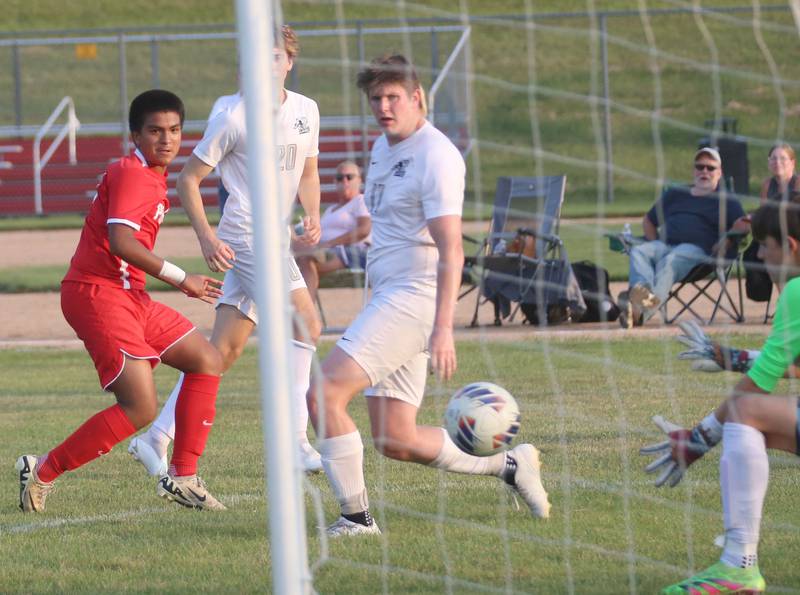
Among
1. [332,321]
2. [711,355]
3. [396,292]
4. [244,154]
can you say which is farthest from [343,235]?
[711,355]

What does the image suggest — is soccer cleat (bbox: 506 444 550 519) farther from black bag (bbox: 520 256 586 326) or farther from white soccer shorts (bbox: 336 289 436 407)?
black bag (bbox: 520 256 586 326)

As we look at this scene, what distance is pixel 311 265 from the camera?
40.1 ft

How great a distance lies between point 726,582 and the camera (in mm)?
4645

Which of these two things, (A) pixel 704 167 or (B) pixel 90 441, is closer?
(B) pixel 90 441

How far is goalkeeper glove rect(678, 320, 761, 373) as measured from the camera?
4996 mm

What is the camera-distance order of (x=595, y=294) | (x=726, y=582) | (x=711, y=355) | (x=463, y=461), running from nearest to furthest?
(x=726, y=582) → (x=711, y=355) → (x=463, y=461) → (x=595, y=294)

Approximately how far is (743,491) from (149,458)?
10.2 ft

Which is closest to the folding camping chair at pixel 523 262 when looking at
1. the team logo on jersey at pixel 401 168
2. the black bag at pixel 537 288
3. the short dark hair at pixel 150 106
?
the black bag at pixel 537 288

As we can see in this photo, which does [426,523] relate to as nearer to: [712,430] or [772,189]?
[712,430]

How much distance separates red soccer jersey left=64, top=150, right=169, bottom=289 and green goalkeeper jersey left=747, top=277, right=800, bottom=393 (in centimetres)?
275

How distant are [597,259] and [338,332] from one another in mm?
5588

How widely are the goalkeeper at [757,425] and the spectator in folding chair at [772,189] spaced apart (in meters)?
5.64

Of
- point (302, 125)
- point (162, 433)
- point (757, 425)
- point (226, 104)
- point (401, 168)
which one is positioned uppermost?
point (226, 104)

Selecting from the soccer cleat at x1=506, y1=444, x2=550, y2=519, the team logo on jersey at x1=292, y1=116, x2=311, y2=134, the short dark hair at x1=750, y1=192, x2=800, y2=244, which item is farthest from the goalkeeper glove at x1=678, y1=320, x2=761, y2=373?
the team logo on jersey at x1=292, y1=116, x2=311, y2=134
